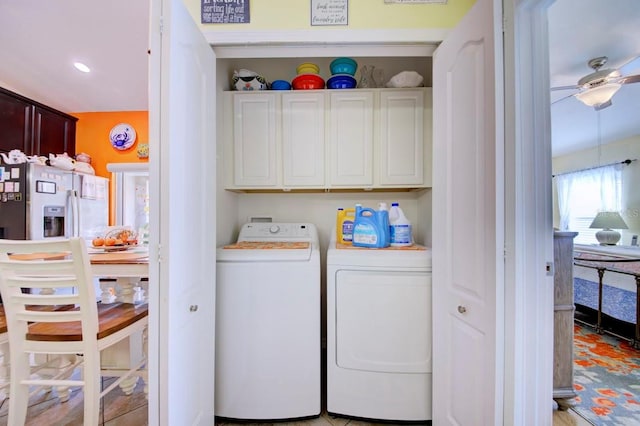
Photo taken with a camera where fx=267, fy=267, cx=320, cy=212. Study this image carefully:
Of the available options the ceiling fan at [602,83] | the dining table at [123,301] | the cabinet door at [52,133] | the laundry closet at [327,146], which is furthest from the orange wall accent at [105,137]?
the ceiling fan at [602,83]

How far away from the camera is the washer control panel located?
1.94m

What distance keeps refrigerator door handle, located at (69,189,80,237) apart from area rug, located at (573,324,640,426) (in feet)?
15.9

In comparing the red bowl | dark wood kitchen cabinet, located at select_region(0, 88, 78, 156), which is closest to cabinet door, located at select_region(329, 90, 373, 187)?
the red bowl

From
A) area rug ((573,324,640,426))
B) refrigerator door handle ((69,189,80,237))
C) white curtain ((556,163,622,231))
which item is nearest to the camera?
area rug ((573,324,640,426))

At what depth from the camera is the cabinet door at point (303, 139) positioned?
1.85 meters

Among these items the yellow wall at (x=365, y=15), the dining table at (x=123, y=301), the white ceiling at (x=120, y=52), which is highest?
the white ceiling at (x=120, y=52)

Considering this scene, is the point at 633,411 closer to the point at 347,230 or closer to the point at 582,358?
the point at 582,358

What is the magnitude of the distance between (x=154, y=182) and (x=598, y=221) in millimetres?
4972

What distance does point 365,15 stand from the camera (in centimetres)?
134

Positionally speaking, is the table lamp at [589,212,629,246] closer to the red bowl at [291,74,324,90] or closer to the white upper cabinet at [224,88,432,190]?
the white upper cabinet at [224,88,432,190]

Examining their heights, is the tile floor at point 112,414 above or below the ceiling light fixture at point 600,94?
below

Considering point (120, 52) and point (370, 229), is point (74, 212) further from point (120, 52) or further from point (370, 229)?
point (370, 229)

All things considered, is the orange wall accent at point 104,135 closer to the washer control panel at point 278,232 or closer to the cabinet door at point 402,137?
the washer control panel at point 278,232

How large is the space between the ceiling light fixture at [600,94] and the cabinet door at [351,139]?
1.64 meters
